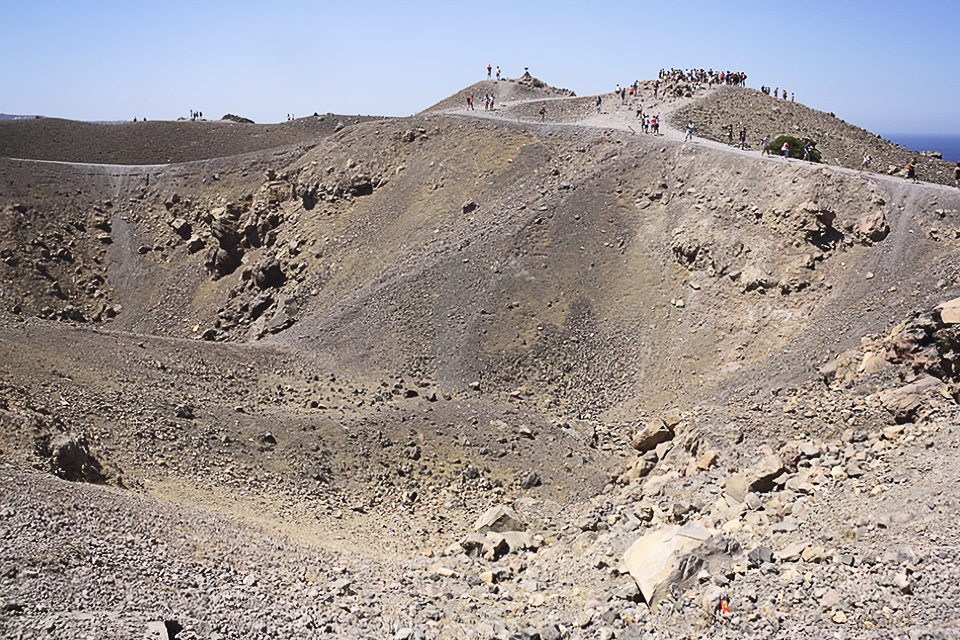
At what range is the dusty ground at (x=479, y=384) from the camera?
1316cm

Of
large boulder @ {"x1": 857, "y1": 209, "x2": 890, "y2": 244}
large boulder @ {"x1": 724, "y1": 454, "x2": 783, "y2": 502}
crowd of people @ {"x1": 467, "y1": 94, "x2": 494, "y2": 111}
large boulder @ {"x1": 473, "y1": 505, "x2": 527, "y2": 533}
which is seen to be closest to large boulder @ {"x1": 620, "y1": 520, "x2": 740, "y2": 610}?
large boulder @ {"x1": 724, "y1": 454, "x2": 783, "y2": 502}

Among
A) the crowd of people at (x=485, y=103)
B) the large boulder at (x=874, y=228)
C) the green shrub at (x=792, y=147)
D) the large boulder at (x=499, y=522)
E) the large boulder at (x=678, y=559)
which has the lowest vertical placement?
the large boulder at (x=499, y=522)

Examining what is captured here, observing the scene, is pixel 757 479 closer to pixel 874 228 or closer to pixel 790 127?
pixel 874 228

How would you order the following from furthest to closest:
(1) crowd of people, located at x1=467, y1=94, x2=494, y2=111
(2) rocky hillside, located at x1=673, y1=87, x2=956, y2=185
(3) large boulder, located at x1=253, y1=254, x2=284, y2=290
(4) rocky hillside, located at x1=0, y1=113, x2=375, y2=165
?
(4) rocky hillside, located at x1=0, y1=113, x2=375, y2=165, (1) crowd of people, located at x1=467, y1=94, x2=494, y2=111, (2) rocky hillside, located at x1=673, y1=87, x2=956, y2=185, (3) large boulder, located at x1=253, y1=254, x2=284, y2=290

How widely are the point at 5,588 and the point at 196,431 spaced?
10418 millimetres

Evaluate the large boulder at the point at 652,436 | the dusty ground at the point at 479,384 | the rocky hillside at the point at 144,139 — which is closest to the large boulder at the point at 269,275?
the dusty ground at the point at 479,384

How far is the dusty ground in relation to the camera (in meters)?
13.2

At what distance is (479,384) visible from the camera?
2797cm

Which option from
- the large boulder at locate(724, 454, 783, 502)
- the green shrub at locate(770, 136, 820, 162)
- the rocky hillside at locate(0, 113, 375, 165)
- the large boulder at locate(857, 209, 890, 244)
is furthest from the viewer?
the rocky hillside at locate(0, 113, 375, 165)

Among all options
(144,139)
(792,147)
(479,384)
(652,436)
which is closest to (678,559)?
(652,436)

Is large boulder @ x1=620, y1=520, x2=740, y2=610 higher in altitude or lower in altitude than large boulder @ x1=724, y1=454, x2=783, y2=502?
lower

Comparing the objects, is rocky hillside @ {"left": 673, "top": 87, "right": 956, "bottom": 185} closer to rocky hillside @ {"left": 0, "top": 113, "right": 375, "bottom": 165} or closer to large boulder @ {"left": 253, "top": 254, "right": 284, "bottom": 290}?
large boulder @ {"left": 253, "top": 254, "right": 284, "bottom": 290}

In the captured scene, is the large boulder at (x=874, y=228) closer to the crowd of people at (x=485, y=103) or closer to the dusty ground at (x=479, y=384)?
the dusty ground at (x=479, y=384)

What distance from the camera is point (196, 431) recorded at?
21625 millimetres
